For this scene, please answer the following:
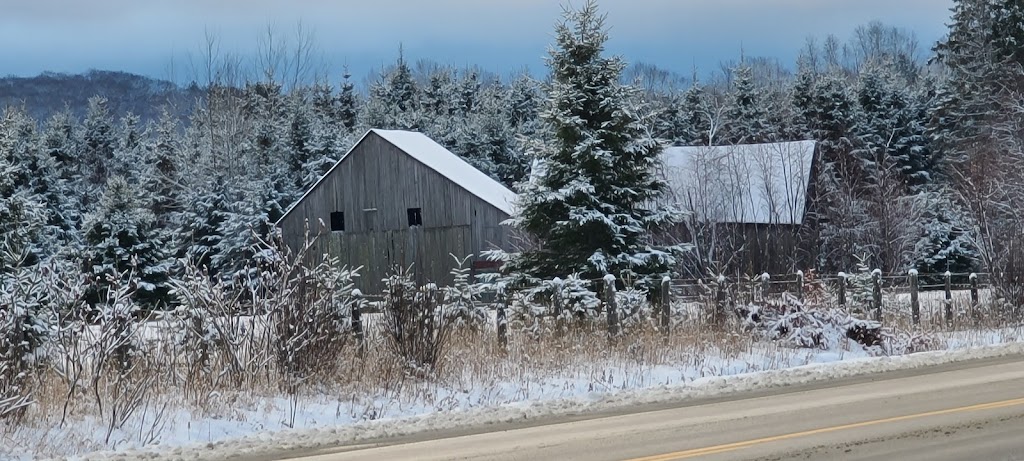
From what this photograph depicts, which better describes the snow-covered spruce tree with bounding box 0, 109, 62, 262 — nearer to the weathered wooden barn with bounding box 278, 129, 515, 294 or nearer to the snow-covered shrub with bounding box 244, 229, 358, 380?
the snow-covered shrub with bounding box 244, 229, 358, 380

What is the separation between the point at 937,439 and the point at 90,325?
832cm

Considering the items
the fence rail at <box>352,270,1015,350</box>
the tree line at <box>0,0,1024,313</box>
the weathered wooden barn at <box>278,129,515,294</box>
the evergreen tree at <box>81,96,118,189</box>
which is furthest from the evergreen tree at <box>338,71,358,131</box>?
the fence rail at <box>352,270,1015,350</box>

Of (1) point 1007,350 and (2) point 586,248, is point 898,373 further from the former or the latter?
(2) point 586,248

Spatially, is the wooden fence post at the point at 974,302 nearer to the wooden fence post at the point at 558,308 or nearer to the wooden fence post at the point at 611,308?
the wooden fence post at the point at 611,308

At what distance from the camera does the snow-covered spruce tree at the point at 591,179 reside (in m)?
18.5

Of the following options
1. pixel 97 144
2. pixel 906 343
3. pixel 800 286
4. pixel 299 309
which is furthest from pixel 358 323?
pixel 97 144

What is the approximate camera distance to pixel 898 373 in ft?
43.0

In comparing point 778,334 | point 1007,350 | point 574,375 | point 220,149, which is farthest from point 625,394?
point 220,149

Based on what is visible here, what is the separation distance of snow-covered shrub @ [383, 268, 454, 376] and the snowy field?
0.58 ft

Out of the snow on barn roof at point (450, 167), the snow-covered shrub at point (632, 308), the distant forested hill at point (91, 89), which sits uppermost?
the distant forested hill at point (91, 89)

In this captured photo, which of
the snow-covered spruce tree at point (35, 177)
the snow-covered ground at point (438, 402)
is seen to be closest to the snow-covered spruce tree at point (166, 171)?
the snow-covered spruce tree at point (35, 177)

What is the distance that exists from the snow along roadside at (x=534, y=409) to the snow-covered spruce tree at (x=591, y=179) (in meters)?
5.26

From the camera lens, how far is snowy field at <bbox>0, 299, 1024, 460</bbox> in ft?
31.1

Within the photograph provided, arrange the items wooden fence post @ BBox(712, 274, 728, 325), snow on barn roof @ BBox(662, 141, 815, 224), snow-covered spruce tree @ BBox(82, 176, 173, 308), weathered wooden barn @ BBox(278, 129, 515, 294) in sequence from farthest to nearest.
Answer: snow on barn roof @ BBox(662, 141, 815, 224)
weathered wooden barn @ BBox(278, 129, 515, 294)
snow-covered spruce tree @ BBox(82, 176, 173, 308)
wooden fence post @ BBox(712, 274, 728, 325)
